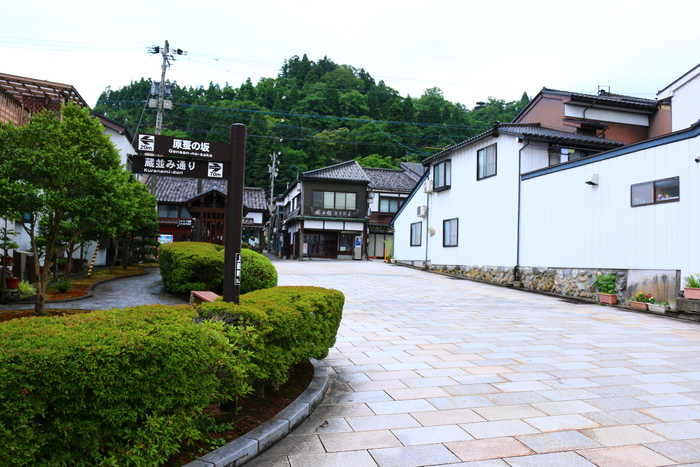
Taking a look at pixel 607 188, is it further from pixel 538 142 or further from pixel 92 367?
pixel 92 367

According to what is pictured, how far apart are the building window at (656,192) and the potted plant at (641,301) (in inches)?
93.5

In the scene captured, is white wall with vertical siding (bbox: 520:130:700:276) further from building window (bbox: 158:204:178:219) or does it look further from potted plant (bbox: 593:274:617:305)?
building window (bbox: 158:204:178:219)

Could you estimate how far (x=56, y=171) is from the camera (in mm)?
7105

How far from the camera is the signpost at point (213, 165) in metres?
4.35

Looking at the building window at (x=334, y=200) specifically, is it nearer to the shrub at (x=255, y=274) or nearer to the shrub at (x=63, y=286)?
the shrub at (x=255, y=274)

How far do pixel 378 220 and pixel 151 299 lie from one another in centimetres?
3080

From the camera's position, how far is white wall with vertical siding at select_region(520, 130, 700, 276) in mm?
10453

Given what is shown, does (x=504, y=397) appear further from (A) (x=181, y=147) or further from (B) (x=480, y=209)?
(B) (x=480, y=209)

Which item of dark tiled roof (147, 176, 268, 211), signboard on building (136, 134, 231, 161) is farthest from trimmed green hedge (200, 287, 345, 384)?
dark tiled roof (147, 176, 268, 211)

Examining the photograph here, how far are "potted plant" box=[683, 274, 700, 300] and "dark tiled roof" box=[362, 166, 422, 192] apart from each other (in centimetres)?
3063

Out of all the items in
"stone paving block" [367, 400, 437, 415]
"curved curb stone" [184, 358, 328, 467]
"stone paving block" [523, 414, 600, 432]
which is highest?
"curved curb stone" [184, 358, 328, 467]

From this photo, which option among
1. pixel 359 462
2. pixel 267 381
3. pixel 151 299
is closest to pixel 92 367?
pixel 359 462

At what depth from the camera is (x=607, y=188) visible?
1273 cm

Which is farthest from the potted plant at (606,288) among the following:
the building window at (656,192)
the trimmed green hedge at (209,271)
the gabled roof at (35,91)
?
the gabled roof at (35,91)
